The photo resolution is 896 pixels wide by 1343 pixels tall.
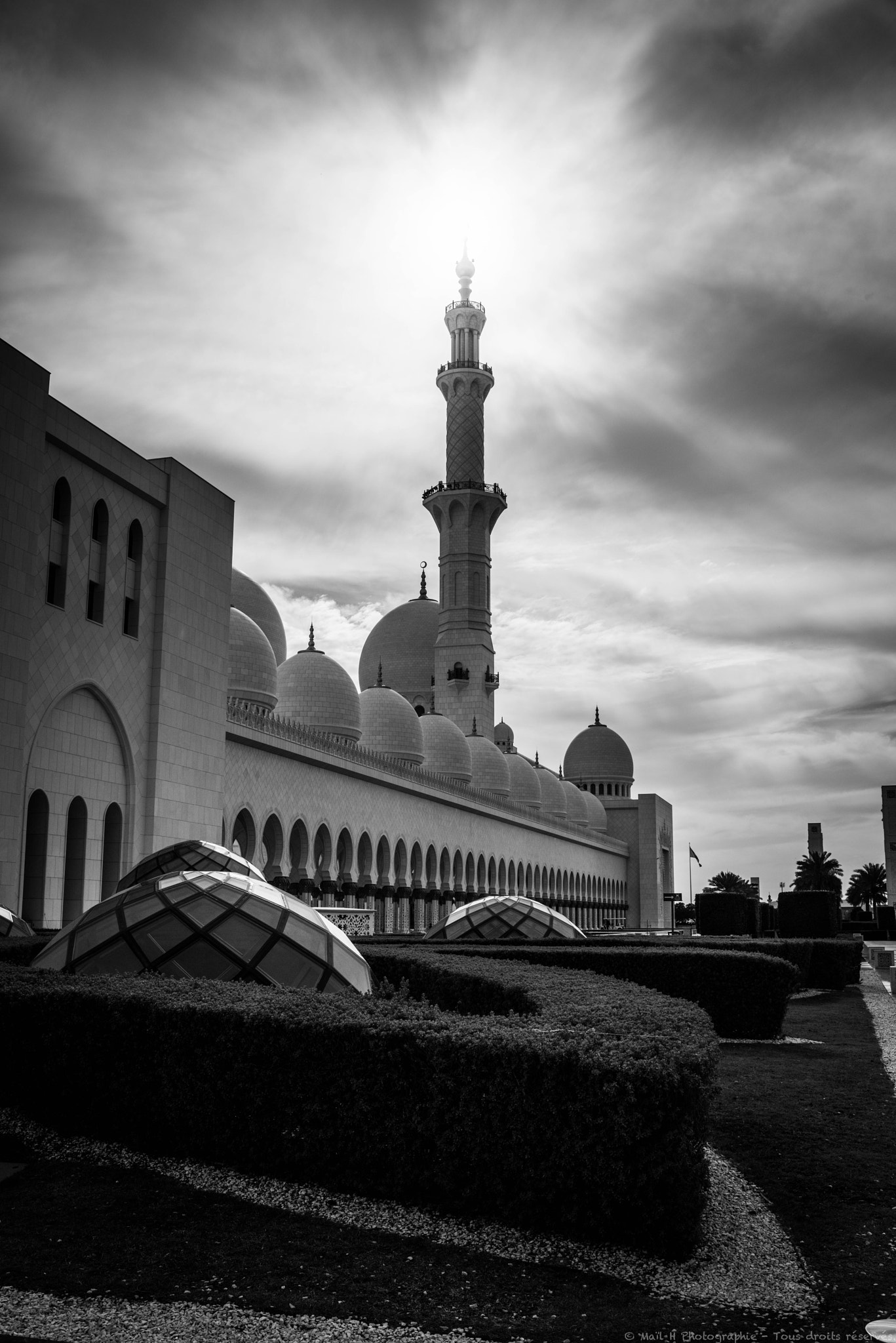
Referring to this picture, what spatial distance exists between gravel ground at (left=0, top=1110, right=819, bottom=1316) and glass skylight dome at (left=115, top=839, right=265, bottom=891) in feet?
24.0

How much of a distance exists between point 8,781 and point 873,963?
70.7 ft

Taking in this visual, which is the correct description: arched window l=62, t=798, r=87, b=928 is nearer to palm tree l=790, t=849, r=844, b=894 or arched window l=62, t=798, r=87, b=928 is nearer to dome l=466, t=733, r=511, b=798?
dome l=466, t=733, r=511, b=798

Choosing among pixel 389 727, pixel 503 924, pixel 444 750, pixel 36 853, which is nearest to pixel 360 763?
pixel 389 727

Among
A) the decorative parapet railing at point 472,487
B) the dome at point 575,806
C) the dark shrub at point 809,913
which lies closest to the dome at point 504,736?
the dome at point 575,806

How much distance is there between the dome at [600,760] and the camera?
248ft

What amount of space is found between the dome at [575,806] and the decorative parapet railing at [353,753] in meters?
12.6

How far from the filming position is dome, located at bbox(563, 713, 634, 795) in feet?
248

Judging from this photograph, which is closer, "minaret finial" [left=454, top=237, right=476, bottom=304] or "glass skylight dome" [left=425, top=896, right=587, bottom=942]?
"glass skylight dome" [left=425, top=896, right=587, bottom=942]

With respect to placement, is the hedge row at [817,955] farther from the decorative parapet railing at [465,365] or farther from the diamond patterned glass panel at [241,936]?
the decorative parapet railing at [465,365]

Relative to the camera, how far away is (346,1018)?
6.00 m

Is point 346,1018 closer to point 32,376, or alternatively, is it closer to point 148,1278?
point 148,1278

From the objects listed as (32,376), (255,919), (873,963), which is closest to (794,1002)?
(873,963)

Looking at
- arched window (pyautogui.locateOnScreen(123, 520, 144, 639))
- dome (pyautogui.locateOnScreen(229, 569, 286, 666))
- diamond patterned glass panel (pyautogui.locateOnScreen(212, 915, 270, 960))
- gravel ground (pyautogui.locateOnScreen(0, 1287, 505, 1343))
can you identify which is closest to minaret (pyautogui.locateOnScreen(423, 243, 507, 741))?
dome (pyautogui.locateOnScreen(229, 569, 286, 666))

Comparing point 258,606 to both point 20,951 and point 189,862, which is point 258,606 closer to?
point 189,862
